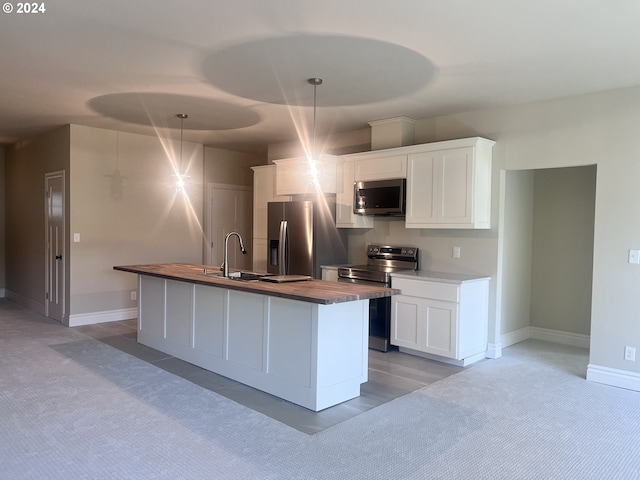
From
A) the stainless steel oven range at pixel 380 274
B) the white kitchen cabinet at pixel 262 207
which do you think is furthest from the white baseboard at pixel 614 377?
the white kitchen cabinet at pixel 262 207

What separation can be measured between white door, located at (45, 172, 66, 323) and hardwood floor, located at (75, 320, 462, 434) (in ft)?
3.87

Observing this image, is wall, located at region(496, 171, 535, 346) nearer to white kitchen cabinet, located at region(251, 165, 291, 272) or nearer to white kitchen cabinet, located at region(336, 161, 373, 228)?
white kitchen cabinet, located at region(336, 161, 373, 228)

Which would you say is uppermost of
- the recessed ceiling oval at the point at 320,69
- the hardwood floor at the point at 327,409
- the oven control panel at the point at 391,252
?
the recessed ceiling oval at the point at 320,69

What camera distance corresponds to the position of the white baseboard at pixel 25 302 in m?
6.68

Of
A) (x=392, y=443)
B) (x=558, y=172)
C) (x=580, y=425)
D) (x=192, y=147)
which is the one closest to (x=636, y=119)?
(x=558, y=172)

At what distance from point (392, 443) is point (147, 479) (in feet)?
4.47

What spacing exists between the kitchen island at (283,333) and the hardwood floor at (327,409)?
0.08 m

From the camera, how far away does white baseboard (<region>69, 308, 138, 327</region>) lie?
→ 587cm

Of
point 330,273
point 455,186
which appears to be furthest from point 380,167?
point 330,273

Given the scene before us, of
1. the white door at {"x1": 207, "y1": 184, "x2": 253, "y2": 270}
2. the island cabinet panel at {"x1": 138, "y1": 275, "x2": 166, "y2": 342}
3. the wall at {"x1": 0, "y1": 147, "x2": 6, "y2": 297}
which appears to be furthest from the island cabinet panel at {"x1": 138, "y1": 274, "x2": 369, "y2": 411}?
the wall at {"x1": 0, "y1": 147, "x2": 6, "y2": 297}

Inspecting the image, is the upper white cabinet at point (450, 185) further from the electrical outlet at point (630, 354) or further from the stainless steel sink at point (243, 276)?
the stainless steel sink at point (243, 276)

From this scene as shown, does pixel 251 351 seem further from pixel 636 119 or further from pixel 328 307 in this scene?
pixel 636 119

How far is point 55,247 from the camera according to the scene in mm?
6207

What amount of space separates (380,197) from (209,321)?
7.32ft
